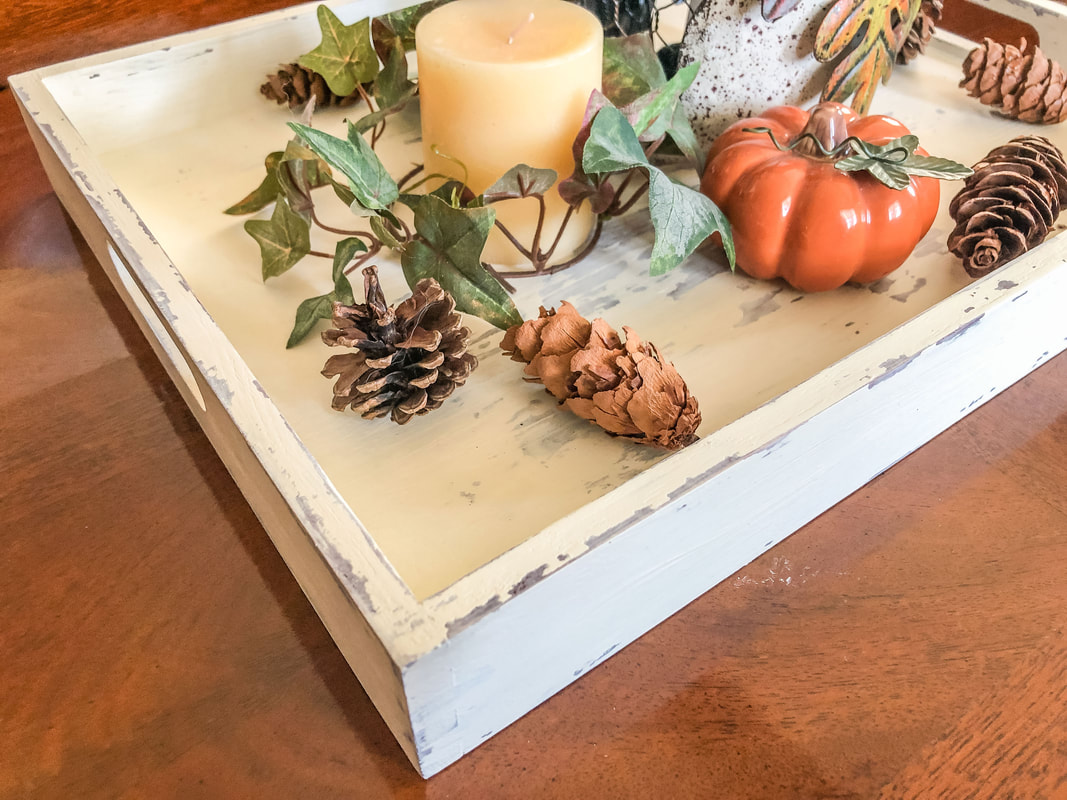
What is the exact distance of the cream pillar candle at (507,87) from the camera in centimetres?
38

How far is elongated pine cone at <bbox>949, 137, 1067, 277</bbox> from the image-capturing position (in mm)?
406

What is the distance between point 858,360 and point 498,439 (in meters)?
0.14

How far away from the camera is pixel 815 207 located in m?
0.39

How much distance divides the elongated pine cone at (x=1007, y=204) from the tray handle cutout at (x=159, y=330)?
1.18ft

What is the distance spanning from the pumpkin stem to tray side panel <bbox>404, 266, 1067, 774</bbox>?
0.11 metres

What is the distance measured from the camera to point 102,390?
0.40 meters

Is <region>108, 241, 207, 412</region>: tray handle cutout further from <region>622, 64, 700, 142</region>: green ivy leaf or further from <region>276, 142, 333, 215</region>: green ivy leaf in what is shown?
<region>622, 64, 700, 142</region>: green ivy leaf

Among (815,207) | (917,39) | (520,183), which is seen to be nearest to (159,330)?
(520,183)

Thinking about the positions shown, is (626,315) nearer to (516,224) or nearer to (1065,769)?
(516,224)

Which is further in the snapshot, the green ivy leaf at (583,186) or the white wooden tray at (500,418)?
the green ivy leaf at (583,186)

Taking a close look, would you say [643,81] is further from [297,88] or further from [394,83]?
[297,88]

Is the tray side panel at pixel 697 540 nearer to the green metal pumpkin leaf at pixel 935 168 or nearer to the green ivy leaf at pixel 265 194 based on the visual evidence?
the green metal pumpkin leaf at pixel 935 168

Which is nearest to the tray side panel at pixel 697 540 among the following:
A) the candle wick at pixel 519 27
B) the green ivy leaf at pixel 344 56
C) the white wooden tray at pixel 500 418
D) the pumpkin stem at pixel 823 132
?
the white wooden tray at pixel 500 418

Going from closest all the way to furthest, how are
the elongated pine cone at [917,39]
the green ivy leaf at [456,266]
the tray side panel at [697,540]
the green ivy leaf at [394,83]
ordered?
the tray side panel at [697,540]
the green ivy leaf at [456,266]
the green ivy leaf at [394,83]
the elongated pine cone at [917,39]
